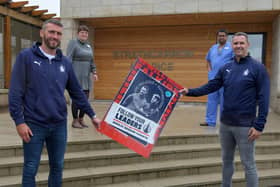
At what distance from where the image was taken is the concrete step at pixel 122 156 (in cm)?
334

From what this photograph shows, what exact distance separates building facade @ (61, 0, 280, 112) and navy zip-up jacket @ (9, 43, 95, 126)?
5875 millimetres

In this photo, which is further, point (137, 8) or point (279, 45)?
point (137, 8)

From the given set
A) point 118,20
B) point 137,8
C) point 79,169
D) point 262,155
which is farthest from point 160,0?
point 79,169

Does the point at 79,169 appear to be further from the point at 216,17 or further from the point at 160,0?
the point at 216,17

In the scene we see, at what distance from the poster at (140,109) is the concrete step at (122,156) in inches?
39.2

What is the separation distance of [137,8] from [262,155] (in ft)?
17.1

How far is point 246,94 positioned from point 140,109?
3.40 feet

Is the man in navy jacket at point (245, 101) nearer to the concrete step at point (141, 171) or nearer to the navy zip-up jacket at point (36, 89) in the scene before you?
the concrete step at point (141, 171)

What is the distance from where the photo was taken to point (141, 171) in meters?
3.62

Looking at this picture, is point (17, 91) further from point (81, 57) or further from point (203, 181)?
point (203, 181)

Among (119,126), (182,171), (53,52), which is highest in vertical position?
(53,52)

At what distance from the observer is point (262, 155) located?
4.35m

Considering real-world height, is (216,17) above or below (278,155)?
above

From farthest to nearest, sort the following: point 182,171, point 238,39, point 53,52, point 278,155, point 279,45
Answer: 1. point 279,45
2. point 278,155
3. point 182,171
4. point 238,39
5. point 53,52
